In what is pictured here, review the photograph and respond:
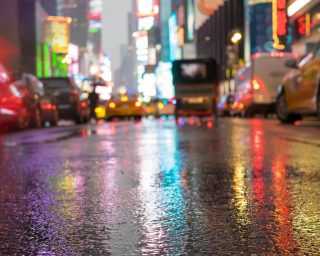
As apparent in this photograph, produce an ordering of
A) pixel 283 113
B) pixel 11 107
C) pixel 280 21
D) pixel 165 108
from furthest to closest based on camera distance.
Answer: pixel 165 108 → pixel 280 21 → pixel 283 113 → pixel 11 107

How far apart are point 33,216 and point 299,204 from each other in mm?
1747

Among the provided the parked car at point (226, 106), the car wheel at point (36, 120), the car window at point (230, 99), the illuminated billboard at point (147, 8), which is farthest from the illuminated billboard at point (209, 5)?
the illuminated billboard at point (147, 8)

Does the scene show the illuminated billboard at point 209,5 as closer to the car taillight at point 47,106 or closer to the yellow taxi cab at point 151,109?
the yellow taxi cab at point 151,109

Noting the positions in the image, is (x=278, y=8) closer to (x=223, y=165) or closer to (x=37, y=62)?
(x=37, y=62)

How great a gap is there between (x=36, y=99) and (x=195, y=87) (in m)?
11.0

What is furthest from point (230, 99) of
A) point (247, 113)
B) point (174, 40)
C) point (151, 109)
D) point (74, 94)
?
point (174, 40)

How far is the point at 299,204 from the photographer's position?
150 inches

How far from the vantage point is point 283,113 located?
48.7ft

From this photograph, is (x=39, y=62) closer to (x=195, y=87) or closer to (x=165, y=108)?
(x=165, y=108)

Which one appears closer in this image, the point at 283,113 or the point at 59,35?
the point at 283,113

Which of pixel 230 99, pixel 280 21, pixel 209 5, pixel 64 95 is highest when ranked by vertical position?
pixel 209 5

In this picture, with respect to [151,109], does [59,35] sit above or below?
above

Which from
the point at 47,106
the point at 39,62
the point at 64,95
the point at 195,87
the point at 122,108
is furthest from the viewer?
the point at 39,62

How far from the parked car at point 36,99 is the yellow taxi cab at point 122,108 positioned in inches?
476
